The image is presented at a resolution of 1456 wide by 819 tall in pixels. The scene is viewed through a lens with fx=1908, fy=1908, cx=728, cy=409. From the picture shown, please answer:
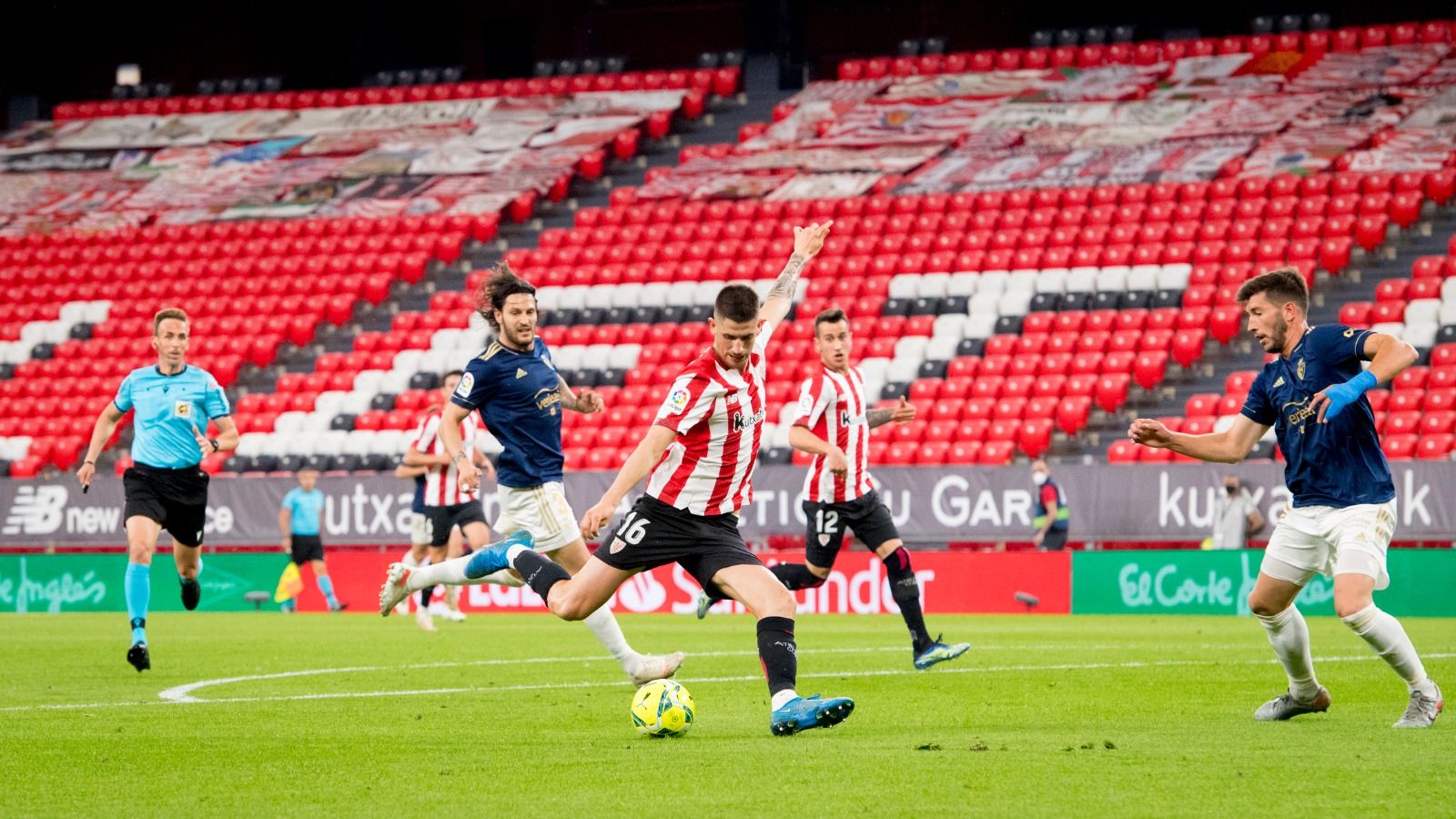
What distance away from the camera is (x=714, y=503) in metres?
8.63

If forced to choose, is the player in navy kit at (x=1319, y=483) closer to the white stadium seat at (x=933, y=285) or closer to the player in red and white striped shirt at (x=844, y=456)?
the player in red and white striped shirt at (x=844, y=456)

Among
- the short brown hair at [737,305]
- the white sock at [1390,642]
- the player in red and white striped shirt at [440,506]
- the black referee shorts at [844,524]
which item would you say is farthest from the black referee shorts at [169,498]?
the white sock at [1390,642]

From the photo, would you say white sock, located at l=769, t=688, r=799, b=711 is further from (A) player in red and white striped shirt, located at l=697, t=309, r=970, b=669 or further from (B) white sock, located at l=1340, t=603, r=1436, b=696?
(A) player in red and white striped shirt, located at l=697, t=309, r=970, b=669

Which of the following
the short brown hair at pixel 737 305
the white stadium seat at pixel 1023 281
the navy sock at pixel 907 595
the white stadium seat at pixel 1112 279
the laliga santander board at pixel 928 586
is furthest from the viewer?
the white stadium seat at pixel 1023 281

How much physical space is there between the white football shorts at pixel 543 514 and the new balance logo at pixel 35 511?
17.7 metres

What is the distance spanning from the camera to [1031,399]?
1035 inches

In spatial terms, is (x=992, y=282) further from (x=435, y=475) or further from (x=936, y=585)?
(x=435, y=475)

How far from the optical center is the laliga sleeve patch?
8305 millimetres

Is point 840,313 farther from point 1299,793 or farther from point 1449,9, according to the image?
point 1449,9

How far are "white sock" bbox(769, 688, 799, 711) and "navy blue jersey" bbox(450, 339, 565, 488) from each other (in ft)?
12.3

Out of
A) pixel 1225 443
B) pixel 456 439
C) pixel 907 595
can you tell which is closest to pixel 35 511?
pixel 456 439

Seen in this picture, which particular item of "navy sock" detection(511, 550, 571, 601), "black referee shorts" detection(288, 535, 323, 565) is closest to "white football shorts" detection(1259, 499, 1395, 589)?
"navy sock" detection(511, 550, 571, 601)

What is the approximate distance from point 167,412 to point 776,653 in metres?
6.74

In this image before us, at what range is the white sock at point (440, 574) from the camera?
34.5 feet
